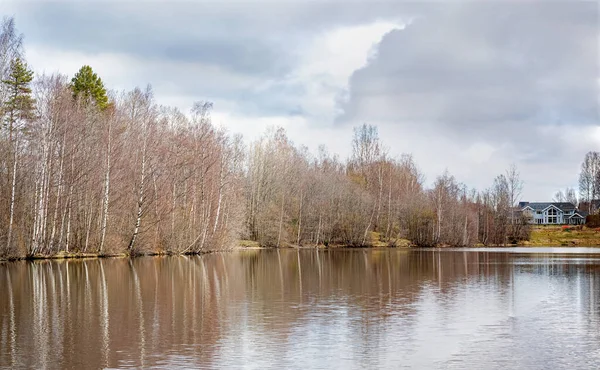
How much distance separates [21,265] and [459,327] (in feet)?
107

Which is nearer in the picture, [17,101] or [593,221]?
[17,101]

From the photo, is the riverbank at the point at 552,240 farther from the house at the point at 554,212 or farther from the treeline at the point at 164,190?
the house at the point at 554,212

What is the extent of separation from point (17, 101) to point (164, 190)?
14.0m

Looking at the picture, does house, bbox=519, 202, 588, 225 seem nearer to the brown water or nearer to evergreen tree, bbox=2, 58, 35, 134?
evergreen tree, bbox=2, 58, 35, 134

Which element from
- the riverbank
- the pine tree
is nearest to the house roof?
the riverbank

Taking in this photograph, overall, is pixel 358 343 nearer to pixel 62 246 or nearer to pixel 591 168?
pixel 62 246

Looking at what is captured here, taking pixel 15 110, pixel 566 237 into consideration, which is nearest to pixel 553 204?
pixel 566 237

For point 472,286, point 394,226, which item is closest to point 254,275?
point 472,286

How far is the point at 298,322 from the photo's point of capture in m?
19.5

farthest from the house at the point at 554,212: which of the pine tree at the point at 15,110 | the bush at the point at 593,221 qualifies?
the pine tree at the point at 15,110

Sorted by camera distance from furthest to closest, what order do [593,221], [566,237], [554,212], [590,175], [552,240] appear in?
[554,212]
[590,175]
[593,221]
[552,240]
[566,237]

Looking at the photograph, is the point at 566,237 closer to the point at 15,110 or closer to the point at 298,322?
the point at 15,110

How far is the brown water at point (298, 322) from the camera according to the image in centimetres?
→ 1460

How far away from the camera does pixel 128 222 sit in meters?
57.2
